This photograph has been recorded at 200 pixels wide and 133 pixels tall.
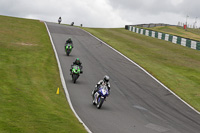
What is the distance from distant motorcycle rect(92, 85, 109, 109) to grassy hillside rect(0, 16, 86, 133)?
1.62 m

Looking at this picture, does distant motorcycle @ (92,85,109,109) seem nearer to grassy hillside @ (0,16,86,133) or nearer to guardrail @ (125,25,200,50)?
grassy hillside @ (0,16,86,133)

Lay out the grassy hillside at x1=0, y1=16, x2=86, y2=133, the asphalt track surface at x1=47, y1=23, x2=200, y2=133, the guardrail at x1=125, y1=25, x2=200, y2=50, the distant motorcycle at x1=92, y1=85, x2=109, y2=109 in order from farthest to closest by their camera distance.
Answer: the guardrail at x1=125, y1=25, x2=200, y2=50 → the distant motorcycle at x1=92, y1=85, x2=109, y2=109 → the asphalt track surface at x1=47, y1=23, x2=200, y2=133 → the grassy hillside at x1=0, y1=16, x2=86, y2=133

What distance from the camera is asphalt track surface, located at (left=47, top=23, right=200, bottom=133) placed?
14.0m

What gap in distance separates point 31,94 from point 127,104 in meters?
5.42

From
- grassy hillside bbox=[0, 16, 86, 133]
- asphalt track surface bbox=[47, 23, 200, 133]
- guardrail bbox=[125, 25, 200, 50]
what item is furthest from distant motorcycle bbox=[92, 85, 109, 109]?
guardrail bbox=[125, 25, 200, 50]

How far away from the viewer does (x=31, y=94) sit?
1625 cm

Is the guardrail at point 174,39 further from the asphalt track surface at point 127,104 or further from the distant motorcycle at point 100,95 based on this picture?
the distant motorcycle at point 100,95

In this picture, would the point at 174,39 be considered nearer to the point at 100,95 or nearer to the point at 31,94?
the point at 100,95

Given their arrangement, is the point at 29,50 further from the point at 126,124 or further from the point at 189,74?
the point at 126,124

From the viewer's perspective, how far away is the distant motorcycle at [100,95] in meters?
15.7

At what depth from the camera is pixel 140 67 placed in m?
28.3

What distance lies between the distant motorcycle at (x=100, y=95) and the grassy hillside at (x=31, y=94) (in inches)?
63.8

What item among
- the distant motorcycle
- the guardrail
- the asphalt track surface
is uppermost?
the guardrail

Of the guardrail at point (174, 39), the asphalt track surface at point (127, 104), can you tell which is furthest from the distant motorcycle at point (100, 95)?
the guardrail at point (174, 39)
